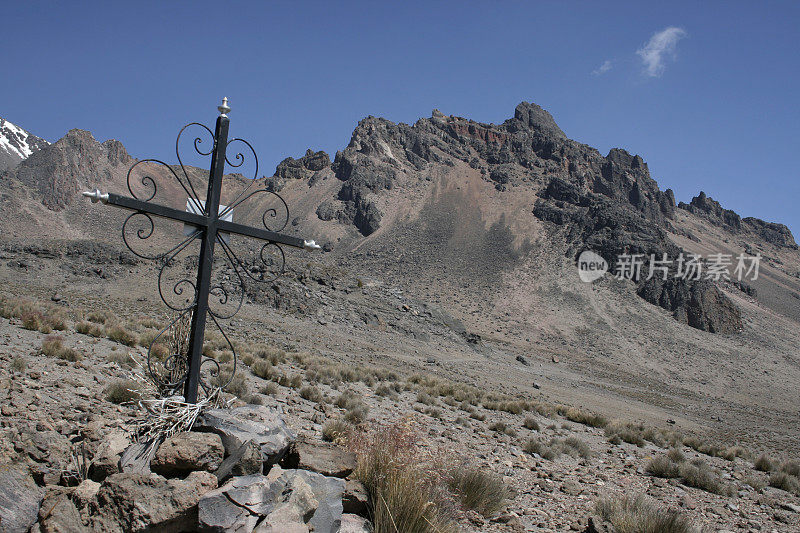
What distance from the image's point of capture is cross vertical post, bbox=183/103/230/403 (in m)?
3.84

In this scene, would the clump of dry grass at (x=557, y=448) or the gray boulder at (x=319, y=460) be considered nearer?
the gray boulder at (x=319, y=460)

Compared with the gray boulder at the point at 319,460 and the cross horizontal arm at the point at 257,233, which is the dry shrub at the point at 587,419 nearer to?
the gray boulder at the point at 319,460

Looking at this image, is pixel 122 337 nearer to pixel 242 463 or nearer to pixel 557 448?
pixel 242 463

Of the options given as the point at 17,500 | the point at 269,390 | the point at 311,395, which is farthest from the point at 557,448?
the point at 17,500

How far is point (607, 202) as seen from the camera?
7681 cm

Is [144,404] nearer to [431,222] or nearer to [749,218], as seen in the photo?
[431,222]

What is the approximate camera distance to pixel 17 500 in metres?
3.04

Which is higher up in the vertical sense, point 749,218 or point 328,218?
point 749,218

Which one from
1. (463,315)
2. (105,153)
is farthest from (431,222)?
(105,153)

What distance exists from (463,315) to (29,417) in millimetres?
51317

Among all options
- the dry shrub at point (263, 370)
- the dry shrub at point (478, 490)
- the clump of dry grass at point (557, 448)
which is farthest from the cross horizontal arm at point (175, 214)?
the dry shrub at point (263, 370)

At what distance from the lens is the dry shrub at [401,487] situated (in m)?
3.62

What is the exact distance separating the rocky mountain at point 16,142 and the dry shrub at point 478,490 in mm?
182911

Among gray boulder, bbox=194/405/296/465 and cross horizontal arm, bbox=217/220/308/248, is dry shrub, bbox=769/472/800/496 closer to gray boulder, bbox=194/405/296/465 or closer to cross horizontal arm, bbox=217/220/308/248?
gray boulder, bbox=194/405/296/465
